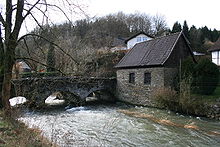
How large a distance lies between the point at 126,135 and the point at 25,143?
5478 mm

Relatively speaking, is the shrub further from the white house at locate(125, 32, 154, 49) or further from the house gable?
the white house at locate(125, 32, 154, 49)

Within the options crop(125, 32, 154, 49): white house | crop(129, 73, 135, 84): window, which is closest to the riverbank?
crop(129, 73, 135, 84): window

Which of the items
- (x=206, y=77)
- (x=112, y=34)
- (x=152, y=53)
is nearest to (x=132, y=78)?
(x=152, y=53)

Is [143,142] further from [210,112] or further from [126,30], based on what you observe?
[126,30]

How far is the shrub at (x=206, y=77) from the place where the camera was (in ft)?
44.9

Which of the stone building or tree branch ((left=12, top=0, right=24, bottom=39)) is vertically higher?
tree branch ((left=12, top=0, right=24, bottom=39))

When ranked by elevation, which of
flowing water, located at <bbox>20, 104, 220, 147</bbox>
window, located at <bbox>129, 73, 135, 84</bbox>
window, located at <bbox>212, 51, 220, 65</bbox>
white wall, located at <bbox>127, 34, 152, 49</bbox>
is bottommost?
flowing water, located at <bbox>20, 104, 220, 147</bbox>

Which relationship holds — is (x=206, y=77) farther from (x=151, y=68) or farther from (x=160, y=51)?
(x=160, y=51)

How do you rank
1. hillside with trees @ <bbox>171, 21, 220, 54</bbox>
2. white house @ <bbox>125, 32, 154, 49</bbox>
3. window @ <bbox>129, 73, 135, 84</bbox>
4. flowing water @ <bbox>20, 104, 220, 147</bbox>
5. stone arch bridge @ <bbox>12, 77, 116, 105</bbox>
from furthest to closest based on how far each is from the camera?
hillside with trees @ <bbox>171, 21, 220, 54</bbox>
white house @ <bbox>125, 32, 154, 49</bbox>
window @ <bbox>129, 73, 135, 84</bbox>
stone arch bridge @ <bbox>12, 77, 116, 105</bbox>
flowing water @ <bbox>20, 104, 220, 147</bbox>

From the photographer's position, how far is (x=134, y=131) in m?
10.0

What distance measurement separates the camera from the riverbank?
4722mm

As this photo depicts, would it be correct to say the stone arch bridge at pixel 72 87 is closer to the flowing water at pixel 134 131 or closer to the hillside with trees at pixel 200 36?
the flowing water at pixel 134 131

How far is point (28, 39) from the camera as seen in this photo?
751 centimetres

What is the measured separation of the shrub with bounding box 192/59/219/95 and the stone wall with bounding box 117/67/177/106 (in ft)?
8.35
